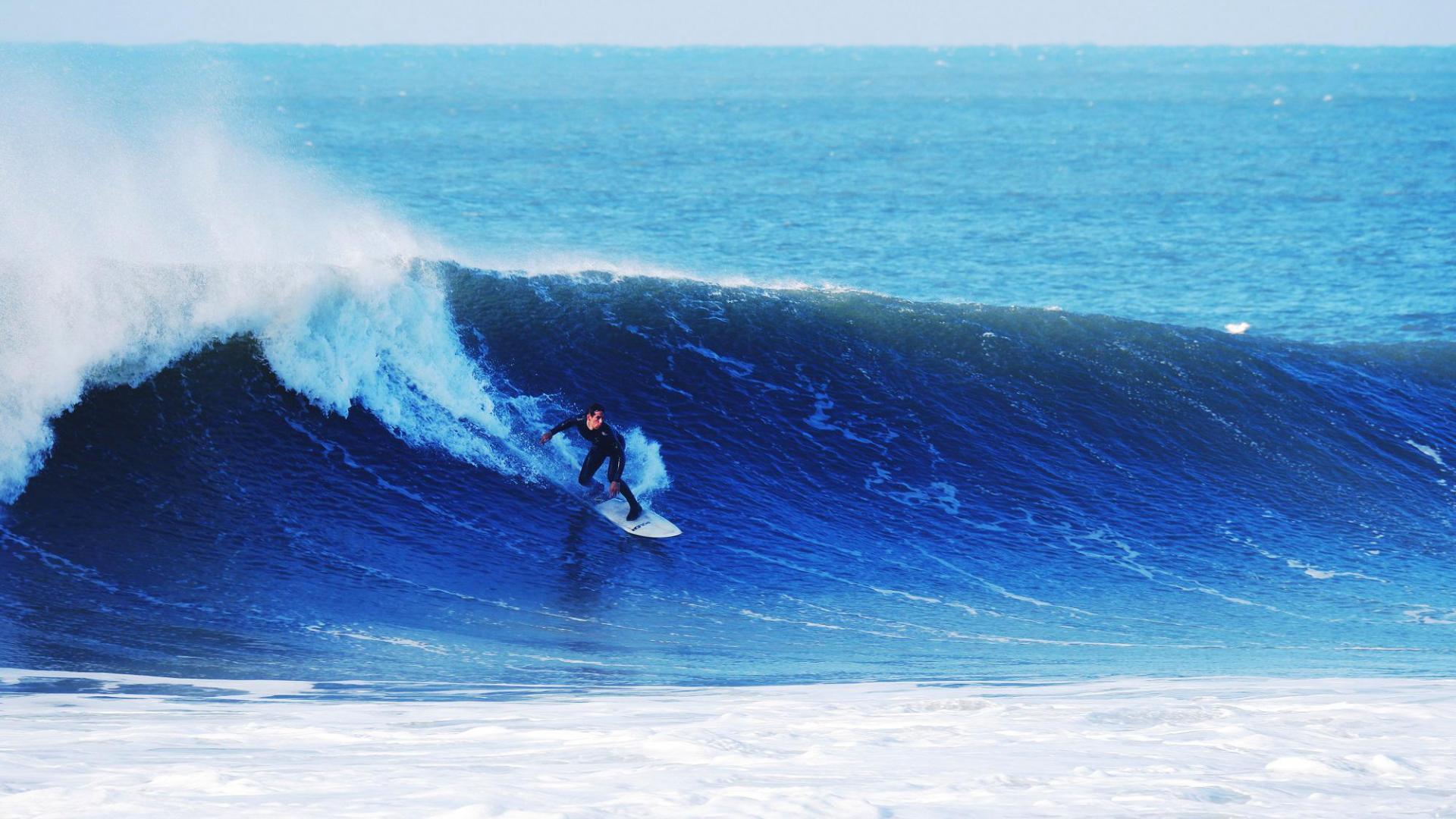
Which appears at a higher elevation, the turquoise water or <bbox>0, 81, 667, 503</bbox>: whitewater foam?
the turquoise water

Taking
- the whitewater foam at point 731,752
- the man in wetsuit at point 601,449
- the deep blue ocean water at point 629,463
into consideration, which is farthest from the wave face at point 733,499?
the whitewater foam at point 731,752

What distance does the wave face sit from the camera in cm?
983

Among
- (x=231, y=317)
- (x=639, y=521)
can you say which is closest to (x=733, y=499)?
(x=639, y=521)

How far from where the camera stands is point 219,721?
6.93 meters

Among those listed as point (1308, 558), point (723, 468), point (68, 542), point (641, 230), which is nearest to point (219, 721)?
point (68, 542)

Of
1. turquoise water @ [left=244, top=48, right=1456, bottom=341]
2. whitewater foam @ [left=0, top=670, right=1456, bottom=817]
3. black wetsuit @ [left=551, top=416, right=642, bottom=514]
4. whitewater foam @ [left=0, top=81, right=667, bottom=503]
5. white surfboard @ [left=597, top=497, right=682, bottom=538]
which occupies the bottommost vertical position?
whitewater foam @ [left=0, top=670, right=1456, bottom=817]

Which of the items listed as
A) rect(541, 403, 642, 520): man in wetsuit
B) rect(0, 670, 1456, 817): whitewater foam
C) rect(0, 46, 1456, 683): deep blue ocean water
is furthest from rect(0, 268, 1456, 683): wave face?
rect(0, 670, 1456, 817): whitewater foam

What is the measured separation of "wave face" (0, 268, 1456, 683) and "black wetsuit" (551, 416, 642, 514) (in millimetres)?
391

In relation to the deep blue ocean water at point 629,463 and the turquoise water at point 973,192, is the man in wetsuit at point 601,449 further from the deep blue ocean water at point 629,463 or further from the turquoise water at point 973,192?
the turquoise water at point 973,192

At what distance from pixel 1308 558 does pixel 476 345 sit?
8.77 metres

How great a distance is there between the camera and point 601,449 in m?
12.3

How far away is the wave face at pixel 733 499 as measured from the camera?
9828 millimetres

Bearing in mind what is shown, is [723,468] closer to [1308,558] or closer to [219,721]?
[1308,558]

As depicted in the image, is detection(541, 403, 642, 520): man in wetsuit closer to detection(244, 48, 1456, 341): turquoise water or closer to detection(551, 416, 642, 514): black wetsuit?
detection(551, 416, 642, 514): black wetsuit
